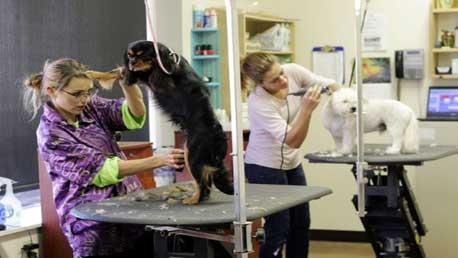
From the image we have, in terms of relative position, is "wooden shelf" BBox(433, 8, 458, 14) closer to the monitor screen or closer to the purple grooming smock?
the monitor screen

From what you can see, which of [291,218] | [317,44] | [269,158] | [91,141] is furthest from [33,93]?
[317,44]

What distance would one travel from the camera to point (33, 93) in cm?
233

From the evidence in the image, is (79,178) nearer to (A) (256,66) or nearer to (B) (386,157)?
(A) (256,66)

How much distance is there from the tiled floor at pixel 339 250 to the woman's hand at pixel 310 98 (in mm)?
2048

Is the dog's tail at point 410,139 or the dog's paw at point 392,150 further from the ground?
the dog's tail at point 410,139

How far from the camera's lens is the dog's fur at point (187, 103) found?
2.04 meters

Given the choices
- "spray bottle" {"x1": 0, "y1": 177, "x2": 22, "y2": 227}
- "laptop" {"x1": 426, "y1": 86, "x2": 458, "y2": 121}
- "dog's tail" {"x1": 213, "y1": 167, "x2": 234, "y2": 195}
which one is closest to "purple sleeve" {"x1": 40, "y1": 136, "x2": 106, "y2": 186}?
"dog's tail" {"x1": 213, "y1": 167, "x2": 234, "y2": 195}

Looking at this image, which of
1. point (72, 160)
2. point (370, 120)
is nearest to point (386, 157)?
point (370, 120)

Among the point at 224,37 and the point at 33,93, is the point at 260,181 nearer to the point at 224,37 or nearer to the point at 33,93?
the point at 33,93

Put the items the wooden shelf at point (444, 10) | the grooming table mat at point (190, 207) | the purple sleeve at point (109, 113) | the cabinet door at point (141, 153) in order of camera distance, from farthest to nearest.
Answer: the wooden shelf at point (444, 10)
the cabinet door at point (141, 153)
the purple sleeve at point (109, 113)
the grooming table mat at point (190, 207)

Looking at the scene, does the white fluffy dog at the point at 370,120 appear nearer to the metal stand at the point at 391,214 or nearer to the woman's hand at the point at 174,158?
the metal stand at the point at 391,214

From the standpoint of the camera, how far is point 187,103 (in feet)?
6.72

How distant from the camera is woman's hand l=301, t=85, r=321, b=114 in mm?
2652

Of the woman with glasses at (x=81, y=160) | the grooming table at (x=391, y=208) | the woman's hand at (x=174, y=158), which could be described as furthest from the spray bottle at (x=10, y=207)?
the grooming table at (x=391, y=208)
